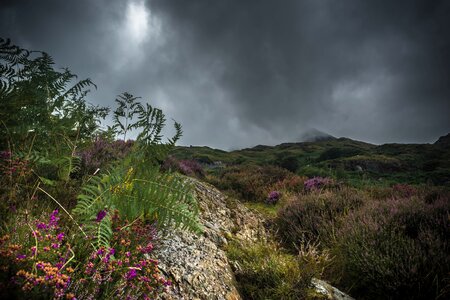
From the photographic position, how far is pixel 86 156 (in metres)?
3.90

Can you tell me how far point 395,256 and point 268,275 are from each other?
5.47 feet

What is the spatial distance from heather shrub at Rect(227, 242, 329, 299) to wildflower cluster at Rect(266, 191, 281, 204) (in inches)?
166

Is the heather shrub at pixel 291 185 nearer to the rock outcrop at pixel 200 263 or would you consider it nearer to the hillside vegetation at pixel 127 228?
the hillside vegetation at pixel 127 228

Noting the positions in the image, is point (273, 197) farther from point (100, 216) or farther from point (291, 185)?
point (100, 216)

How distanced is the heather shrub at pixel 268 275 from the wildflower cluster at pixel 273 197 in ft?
13.9

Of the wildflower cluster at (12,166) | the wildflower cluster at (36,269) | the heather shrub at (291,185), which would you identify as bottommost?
the wildflower cluster at (36,269)

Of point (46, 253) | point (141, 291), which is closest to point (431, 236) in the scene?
point (141, 291)

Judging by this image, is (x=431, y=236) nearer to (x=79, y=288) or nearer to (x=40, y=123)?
(x=79, y=288)

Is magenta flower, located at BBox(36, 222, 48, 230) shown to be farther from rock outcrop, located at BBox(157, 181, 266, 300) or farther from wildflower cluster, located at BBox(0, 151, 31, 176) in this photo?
rock outcrop, located at BBox(157, 181, 266, 300)

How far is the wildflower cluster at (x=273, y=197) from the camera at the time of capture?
283 inches

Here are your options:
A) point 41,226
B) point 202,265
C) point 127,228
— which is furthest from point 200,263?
point 41,226

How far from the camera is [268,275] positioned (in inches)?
99.9

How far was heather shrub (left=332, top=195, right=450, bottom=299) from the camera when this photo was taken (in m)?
2.65

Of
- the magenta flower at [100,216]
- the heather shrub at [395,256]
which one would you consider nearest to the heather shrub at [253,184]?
the heather shrub at [395,256]
